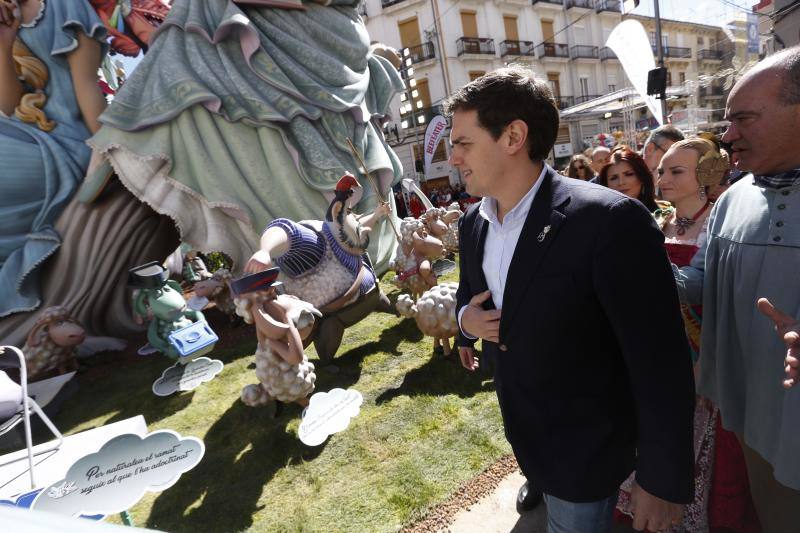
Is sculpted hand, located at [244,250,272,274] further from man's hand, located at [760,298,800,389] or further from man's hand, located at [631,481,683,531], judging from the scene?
man's hand, located at [760,298,800,389]

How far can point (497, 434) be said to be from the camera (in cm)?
270

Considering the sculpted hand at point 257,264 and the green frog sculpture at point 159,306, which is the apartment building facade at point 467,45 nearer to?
the green frog sculpture at point 159,306

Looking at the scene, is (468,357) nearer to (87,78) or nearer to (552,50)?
(87,78)

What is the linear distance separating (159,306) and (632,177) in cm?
449

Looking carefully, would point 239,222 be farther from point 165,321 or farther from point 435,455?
point 435,455

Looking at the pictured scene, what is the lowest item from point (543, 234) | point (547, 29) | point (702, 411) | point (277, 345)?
point (702, 411)

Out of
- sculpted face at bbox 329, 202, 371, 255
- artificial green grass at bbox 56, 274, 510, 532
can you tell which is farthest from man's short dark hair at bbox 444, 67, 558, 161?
sculpted face at bbox 329, 202, 371, 255

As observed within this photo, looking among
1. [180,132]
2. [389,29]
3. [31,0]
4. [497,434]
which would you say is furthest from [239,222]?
[389,29]

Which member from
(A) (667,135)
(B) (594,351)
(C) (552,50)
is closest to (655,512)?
(B) (594,351)

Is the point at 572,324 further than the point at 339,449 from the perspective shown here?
No

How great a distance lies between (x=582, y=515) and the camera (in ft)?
4.19

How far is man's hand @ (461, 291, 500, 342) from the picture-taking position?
4.19 ft

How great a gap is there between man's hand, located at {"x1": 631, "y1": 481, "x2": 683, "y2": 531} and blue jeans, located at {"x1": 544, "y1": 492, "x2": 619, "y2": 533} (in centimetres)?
16

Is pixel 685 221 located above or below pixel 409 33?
below
